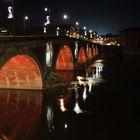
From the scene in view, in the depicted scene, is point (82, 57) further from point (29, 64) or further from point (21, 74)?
point (21, 74)

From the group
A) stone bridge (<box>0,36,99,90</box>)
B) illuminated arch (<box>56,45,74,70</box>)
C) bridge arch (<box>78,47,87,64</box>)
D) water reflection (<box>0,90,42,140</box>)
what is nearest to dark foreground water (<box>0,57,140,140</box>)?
water reflection (<box>0,90,42,140</box>)

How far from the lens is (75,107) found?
3603cm

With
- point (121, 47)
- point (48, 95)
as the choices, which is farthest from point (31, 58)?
point (121, 47)

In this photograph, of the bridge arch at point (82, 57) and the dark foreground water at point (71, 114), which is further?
the bridge arch at point (82, 57)

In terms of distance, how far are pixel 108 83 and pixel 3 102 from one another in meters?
21.2

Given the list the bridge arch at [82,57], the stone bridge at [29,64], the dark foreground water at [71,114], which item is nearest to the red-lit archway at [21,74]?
the stone bridge at [29,64]

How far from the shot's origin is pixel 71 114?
32719 mm

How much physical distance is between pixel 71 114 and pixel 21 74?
10.4 meters

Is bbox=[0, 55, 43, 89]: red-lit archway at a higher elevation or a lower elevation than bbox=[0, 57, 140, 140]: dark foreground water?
higher

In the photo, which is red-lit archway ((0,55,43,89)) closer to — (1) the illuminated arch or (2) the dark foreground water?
(2) the dark foreground water

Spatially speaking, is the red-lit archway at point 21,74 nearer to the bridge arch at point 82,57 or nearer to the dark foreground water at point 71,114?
the dark foreground water at point 71,114

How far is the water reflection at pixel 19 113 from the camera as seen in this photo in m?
26.6

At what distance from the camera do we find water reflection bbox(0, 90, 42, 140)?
2661 centimetres

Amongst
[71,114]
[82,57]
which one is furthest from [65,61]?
[71,114]
